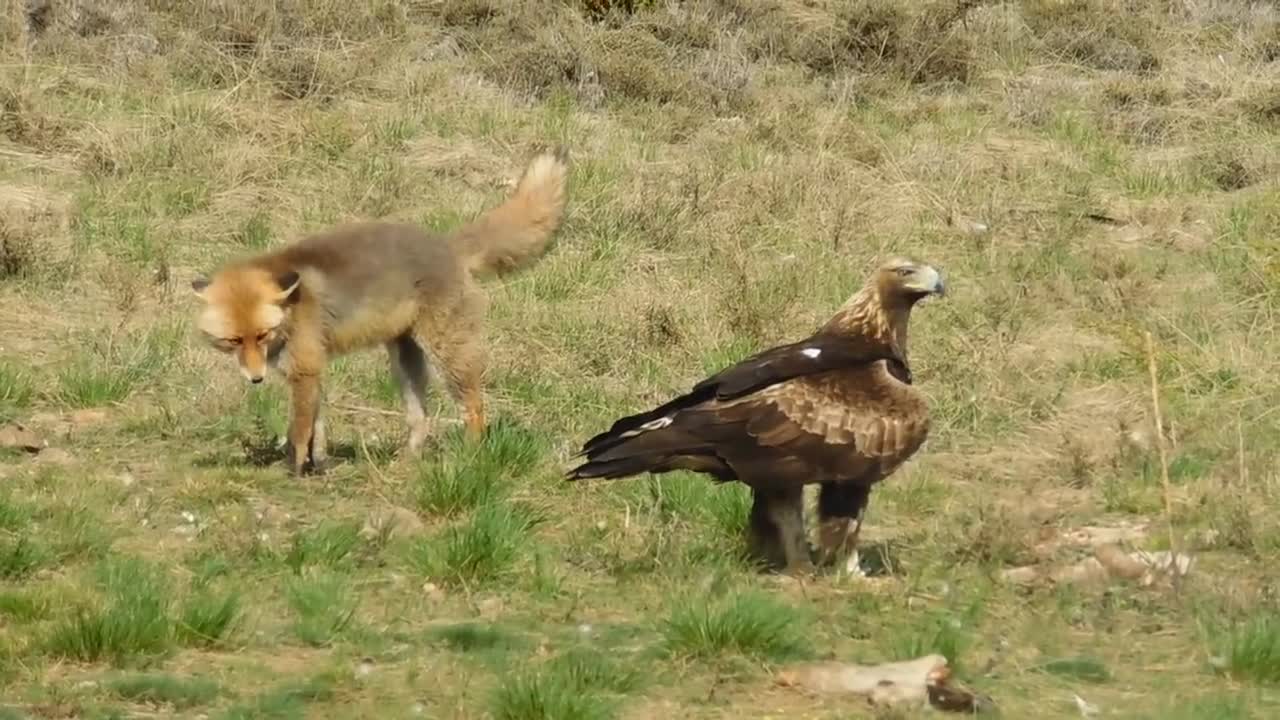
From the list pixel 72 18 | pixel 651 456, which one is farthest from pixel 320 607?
pixel 72 18

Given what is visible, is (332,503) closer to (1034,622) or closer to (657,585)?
(657,585)

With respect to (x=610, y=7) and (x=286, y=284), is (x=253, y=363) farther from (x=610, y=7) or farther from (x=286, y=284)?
(x=610, y=7)

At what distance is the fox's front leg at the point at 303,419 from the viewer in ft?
29.4

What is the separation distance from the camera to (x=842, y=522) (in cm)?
746

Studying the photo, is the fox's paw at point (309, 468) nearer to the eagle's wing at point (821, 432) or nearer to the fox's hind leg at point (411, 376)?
the fox's hind leg at point (411, 376)

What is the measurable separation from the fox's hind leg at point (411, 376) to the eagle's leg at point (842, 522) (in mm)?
2696

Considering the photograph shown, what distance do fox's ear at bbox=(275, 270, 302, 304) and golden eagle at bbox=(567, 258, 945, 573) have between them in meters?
2.16

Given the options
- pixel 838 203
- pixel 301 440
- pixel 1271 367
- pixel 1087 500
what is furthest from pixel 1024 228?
pixel 301 440

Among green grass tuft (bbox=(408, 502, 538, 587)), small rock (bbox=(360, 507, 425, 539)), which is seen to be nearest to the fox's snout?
small rock (bbox=(360, 507, 425, 539))

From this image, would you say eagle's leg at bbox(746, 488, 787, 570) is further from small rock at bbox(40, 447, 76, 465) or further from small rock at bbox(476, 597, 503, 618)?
small rock at bbox(40, 447, 76, 465)

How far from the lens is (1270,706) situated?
20.4 ft

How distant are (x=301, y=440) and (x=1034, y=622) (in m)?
3.54

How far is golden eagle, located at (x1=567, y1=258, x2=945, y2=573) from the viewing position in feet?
23.7

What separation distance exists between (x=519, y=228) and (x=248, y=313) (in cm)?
173
